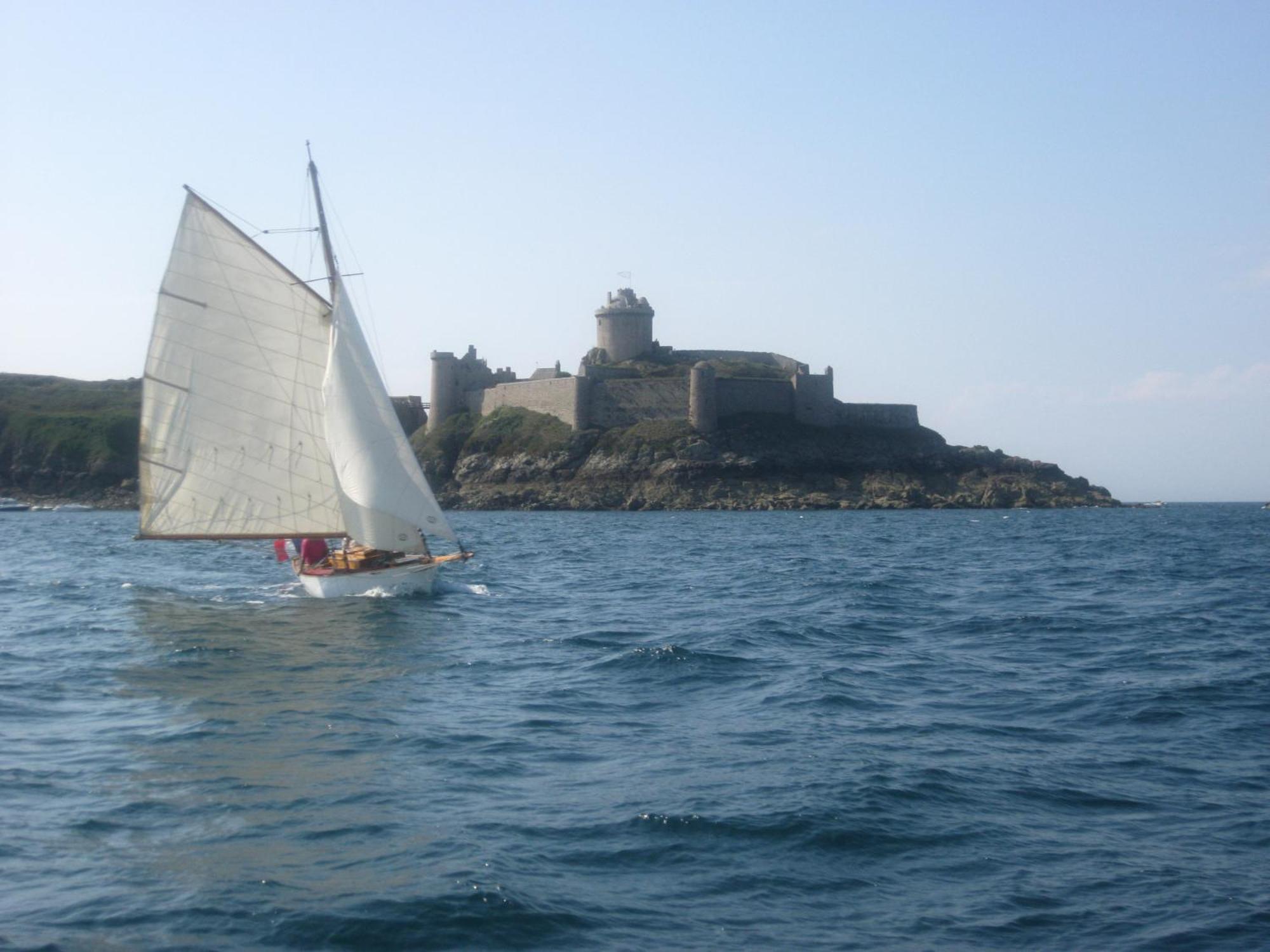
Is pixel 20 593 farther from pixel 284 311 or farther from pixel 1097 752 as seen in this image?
pixel 1097 752

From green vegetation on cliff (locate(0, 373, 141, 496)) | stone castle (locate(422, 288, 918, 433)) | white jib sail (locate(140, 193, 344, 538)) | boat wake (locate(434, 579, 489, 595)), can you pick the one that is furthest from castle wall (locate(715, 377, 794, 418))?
white jib sail (locate(140, 193, 344, 538))

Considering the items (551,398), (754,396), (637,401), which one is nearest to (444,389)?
(551,398)

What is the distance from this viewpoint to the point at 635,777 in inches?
468

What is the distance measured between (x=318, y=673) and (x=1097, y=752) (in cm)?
1085

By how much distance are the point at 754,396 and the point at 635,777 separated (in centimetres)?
9337

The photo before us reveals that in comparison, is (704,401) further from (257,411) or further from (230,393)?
(230,393)

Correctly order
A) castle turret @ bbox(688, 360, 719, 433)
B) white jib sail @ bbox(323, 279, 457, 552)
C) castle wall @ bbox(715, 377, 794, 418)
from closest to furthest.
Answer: white jib sail @ bbox(323, 279, 457, 552)
castle turret @ bbox(688, 360, 719, 433)
castle wall @ bbox(715, 377, 794, 418)

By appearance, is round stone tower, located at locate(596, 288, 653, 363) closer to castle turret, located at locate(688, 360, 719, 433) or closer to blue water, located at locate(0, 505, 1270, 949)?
castle turret, located at locate(688, 360, 719, 433)

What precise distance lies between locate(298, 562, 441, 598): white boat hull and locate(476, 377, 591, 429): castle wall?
74.2 metres

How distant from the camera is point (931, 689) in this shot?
16.6 metres

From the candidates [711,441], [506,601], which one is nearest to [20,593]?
[506,601]

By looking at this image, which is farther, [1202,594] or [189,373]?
[1202,594]

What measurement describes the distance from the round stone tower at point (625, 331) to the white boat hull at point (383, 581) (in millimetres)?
91838

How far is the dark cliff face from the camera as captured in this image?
94.4 meters
